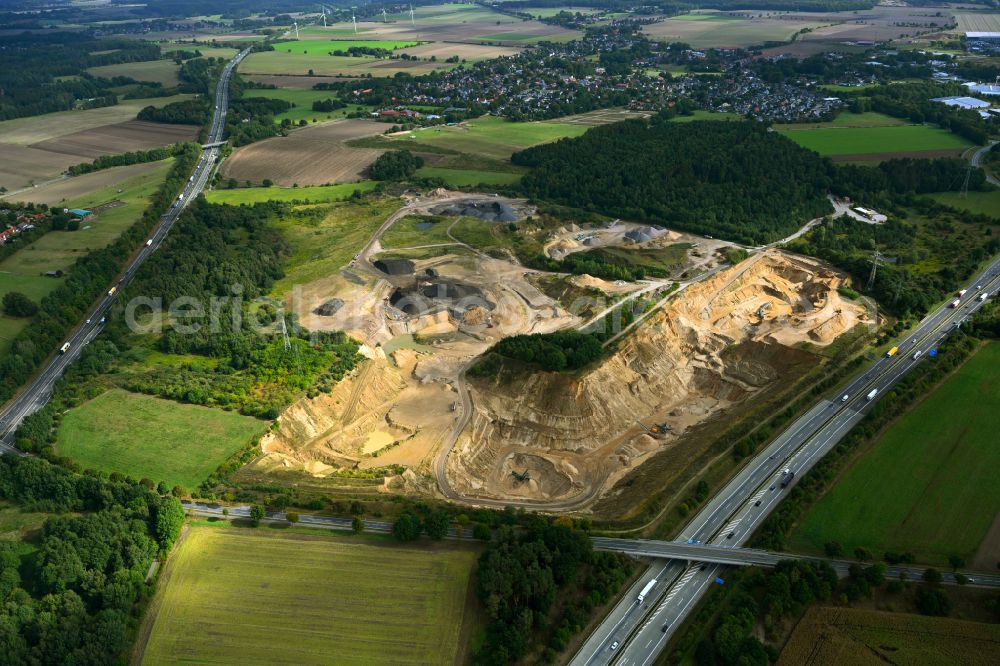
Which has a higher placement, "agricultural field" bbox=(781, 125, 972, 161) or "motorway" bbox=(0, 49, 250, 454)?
"agricultural field" bbox=(781, 125, 972, 161)

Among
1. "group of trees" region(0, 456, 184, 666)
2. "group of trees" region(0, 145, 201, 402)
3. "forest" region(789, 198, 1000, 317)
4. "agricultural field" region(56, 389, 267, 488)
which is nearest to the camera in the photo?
"group of trees" region(0, 456, 184, 666)

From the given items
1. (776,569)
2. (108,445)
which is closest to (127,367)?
(108,445)

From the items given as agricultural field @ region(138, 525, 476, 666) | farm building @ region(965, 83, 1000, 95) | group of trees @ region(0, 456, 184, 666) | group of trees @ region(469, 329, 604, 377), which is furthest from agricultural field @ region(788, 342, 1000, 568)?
farm building @ region(965, 83, 1000, 95)

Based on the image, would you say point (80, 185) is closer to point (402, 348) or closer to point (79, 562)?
point (402, 348)

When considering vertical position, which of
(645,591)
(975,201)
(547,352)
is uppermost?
(975,201)

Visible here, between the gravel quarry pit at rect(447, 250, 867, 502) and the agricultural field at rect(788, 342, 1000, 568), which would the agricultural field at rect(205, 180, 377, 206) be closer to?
the gravel quarry pit at rect(447, 250, 867, 502)

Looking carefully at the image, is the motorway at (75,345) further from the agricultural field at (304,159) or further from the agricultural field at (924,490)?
the agricultural field at (924,490)

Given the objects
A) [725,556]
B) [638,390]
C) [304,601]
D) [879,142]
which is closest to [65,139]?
[638,390]

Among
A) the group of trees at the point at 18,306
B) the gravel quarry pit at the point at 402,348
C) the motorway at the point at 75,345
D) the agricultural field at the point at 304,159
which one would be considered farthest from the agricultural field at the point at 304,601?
the agricultural field at the point at 304,159
